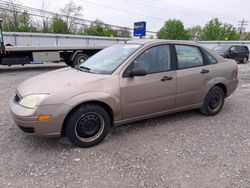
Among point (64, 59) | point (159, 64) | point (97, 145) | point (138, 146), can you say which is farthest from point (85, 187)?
point (64, 59)

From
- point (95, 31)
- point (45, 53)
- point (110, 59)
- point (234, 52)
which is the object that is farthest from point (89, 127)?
point (95, 31)

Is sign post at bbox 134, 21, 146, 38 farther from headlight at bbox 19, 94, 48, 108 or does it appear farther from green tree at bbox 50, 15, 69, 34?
green tree at bbox 50, 15, 69, 34

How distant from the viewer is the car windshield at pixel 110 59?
3.21 m

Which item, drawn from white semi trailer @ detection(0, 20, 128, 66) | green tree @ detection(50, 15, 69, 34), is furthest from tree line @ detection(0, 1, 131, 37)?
white semi trailer @ detection(0, 20, 128, 66)

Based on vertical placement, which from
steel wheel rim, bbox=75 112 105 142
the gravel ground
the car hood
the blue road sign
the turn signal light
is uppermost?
the blue road sign

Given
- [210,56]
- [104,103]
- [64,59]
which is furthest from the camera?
[64,59]

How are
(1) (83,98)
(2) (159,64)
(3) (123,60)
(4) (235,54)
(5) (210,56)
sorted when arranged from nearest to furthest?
(1) (83,98)
(3) (123,60)
(2) (159,64)
(5) (210,56)
(4) (235,54)

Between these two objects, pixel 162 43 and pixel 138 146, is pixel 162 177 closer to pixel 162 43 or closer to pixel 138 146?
pixel 138 146

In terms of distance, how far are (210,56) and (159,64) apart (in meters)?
1.34

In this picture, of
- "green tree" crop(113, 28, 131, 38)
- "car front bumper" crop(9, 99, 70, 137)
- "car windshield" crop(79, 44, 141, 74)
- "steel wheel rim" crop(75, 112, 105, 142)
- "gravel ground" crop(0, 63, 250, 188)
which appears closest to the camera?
"gravel ground" crop(0, 63, 250, 188)

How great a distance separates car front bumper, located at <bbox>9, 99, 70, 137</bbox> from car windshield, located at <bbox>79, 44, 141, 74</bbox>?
921mm

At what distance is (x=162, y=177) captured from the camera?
7.78ft

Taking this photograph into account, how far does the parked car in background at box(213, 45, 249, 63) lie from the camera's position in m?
15.7

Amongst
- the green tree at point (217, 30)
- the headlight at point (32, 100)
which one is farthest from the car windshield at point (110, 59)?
the green tree at point (217, 30)
